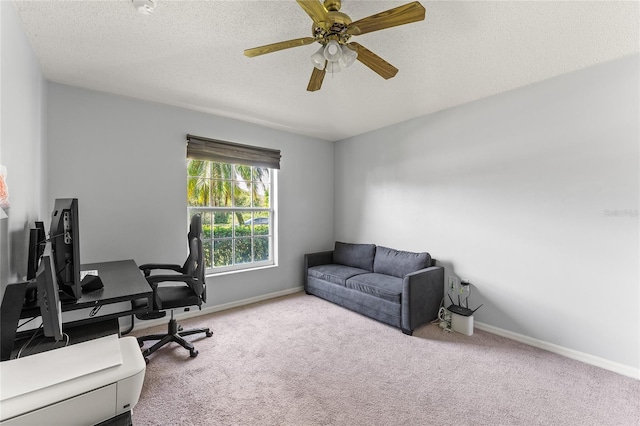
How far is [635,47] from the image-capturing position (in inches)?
81.9

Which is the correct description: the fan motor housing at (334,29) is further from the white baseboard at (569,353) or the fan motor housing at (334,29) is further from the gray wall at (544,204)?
the white baseboard at (569,353)

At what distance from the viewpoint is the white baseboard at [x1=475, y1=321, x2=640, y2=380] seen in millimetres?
2195

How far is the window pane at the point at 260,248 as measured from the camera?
4.01m

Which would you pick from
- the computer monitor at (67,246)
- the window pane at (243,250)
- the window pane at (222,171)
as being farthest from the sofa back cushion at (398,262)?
the computer monitor at (67,246)

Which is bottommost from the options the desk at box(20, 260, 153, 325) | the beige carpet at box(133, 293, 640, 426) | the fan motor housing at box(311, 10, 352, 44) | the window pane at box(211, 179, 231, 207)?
the beige carpet at box(133, 293, 640, 426)

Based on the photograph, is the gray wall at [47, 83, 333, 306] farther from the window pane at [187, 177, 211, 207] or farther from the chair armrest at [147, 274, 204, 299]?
the chair armrest at [147, 274, 204, 299]

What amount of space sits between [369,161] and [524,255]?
231cm

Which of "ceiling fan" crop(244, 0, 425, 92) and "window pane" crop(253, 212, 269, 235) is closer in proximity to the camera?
"ceiling fan" crop(244, 0, 425, 92)

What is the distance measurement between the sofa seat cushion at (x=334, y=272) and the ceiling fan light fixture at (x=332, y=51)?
103 inches

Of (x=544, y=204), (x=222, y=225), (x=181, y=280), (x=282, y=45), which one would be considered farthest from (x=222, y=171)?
(x=544, y=204)

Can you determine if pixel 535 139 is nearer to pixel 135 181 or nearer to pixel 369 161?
pixel 369 161

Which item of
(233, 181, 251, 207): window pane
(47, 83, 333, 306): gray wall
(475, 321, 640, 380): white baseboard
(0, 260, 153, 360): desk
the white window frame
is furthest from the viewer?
(233, 181, 251, 207): window pane

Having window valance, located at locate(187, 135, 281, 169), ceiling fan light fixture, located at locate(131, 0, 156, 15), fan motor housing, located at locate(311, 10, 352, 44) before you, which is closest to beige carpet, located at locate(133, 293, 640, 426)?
window valance, located at locate(187, 135, 281, 169)

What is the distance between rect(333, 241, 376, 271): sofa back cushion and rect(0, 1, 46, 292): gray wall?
3.37m
